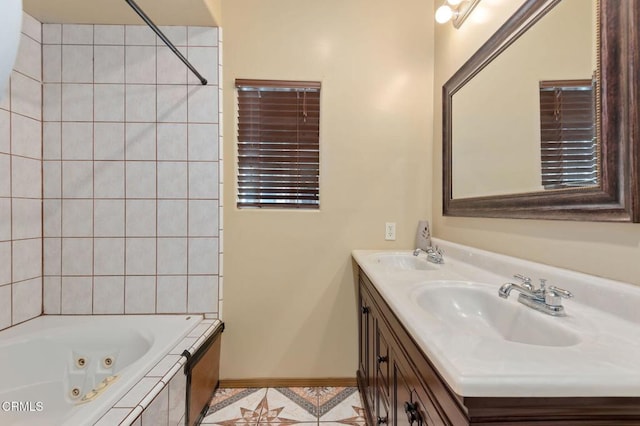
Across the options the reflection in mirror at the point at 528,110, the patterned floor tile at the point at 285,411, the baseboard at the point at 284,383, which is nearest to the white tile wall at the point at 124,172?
the baseboard at the point at 284,383

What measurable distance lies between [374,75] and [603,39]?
119 cm

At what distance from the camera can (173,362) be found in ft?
3.99

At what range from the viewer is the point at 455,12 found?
152cm

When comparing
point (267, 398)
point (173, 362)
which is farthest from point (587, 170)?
point (267, 398)

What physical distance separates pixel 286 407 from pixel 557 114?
1.89 m

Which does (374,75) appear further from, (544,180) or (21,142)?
(21,142)

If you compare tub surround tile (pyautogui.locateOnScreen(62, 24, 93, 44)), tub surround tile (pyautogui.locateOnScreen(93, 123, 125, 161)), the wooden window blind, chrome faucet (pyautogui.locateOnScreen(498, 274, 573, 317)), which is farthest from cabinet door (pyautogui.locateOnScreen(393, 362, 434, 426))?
tub surround tile (pyautogui.locateOnScreen(62, 24, 93, 44))

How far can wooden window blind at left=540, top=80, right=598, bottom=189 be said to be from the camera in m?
0.81

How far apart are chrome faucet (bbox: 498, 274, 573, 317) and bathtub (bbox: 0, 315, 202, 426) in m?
1.40

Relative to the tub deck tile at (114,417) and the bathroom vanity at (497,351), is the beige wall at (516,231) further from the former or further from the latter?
the tub deck tile at (114,417)

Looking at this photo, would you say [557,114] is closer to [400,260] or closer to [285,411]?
[400,260]

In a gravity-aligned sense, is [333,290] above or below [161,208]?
below

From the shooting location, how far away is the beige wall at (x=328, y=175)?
5.81 ft

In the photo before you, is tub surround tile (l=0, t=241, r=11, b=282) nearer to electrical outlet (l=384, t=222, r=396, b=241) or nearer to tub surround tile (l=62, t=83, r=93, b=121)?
tub surround tile (l=62, t=83, r=93, b=121)
